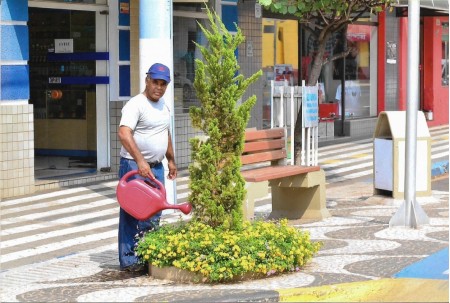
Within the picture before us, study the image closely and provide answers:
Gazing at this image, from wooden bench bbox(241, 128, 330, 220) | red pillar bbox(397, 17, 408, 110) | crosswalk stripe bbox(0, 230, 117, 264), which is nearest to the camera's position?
crosswalk stripe bbox(0, 230, 117, 264)

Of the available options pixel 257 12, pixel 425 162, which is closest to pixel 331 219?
pixel 425 162

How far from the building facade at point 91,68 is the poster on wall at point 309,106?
1818 mm

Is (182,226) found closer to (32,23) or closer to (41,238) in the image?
(41,238)

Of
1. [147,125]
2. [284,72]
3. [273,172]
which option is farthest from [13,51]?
[284,72]

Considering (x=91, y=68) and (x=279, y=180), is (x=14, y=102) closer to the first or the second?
(x=91, y=68)

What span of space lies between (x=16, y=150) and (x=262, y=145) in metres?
4.58

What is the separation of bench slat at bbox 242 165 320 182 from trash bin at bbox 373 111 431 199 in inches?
87.6

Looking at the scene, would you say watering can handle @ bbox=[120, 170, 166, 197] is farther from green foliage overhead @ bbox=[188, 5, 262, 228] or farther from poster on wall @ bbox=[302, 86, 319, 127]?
poster on wall @ bbox=[302, 86, 319, 127]

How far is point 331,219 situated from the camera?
489 inches

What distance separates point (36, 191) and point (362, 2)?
5572mm

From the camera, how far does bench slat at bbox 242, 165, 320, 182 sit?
37.2 feet

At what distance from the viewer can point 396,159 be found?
14.0 meters

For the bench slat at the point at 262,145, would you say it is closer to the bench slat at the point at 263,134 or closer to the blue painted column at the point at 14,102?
the bench slat at the point at 263,134

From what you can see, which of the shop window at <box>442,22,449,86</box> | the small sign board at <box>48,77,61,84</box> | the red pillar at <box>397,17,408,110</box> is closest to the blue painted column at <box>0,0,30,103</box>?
the small sign board at <box>48,77,61,84</box>
